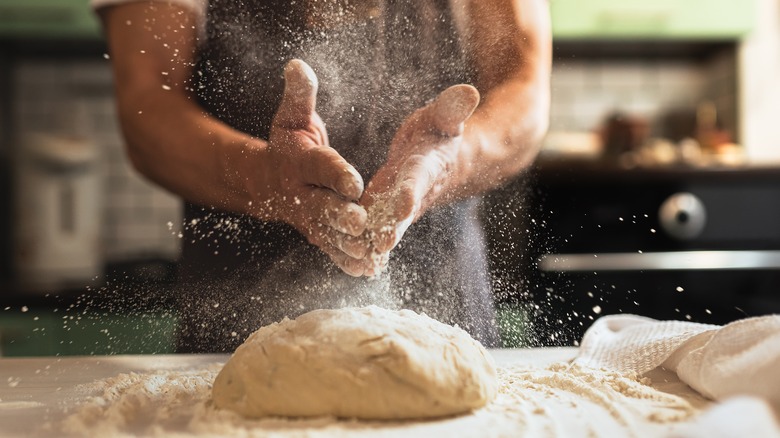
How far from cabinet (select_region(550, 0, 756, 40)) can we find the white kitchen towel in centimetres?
138

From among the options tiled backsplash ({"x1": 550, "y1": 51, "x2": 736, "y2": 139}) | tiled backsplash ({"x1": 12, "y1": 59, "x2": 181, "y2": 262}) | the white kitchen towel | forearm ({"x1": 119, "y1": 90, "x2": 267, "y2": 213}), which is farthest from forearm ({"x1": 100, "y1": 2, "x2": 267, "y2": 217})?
tiled backsplash ({"x1": 550, "y1": 51, "x2": 736, "y2": 139})

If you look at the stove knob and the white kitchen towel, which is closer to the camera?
the white kitchen towel

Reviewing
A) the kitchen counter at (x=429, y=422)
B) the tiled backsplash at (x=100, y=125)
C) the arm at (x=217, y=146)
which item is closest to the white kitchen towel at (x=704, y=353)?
the kitchen counter at (x=429, y=422)

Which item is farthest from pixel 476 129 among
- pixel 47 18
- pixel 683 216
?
pixel 47 18

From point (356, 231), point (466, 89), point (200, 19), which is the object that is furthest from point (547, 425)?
point (200, 19)

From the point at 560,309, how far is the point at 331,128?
1.41 feet

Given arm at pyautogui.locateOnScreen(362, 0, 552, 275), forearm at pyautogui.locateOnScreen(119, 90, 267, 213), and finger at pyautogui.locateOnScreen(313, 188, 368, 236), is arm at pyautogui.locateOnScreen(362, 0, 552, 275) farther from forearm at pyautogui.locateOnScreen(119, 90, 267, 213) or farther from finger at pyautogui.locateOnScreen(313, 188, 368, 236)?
forearm at pyautogui.locateOnScreen(119, 90, 267, 213)

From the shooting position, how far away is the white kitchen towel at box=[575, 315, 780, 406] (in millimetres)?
684

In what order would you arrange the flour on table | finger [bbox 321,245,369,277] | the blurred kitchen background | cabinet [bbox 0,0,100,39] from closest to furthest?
the flour on table, finger [bbox 321,245,369,277], the blurred kitchen background, cabinet [bbox 0,0,100,39]

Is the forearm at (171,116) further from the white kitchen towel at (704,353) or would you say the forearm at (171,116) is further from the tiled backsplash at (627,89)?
the tiled backsplash at (627,89)

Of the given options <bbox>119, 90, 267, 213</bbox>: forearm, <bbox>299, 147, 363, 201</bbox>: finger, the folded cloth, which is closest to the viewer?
the folded cloth

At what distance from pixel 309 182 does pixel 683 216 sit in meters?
1.29

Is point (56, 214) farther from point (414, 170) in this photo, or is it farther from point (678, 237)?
point (678, 237)

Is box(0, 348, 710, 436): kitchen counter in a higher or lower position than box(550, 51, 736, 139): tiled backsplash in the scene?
lower
